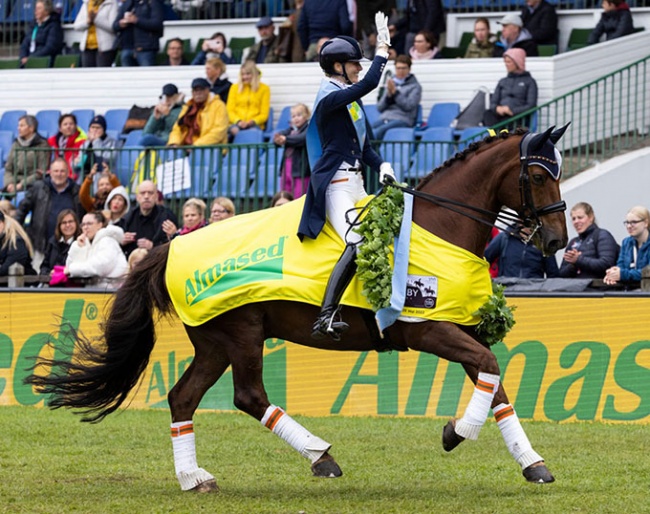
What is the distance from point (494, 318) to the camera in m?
8.83

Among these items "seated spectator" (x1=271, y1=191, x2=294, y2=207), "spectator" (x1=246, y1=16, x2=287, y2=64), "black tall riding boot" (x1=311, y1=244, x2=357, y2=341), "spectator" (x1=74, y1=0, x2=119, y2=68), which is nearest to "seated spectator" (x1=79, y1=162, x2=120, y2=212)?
"seated spectator" (x1=271, y1=191, x2=294, y2=207)

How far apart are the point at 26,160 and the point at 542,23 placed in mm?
7319

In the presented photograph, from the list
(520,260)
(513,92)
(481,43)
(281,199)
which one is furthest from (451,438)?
(481,43)

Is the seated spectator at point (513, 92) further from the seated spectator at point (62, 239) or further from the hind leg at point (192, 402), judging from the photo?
the hind leg at point (192, 402)

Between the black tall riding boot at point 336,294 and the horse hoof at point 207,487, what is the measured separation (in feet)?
3.98

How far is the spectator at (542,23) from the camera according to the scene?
19.2 metres

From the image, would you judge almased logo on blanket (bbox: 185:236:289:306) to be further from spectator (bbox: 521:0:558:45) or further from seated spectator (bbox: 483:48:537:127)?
spectator (bbox: 521:0:558:45)

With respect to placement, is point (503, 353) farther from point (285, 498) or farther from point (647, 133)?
point (647, 133)

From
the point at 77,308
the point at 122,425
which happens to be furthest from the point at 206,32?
the point at 122,425

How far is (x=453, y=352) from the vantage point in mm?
8688

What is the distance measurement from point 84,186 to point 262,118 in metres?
3.00

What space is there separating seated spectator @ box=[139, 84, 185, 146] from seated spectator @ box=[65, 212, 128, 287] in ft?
13.1

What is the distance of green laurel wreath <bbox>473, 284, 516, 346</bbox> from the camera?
347 inches

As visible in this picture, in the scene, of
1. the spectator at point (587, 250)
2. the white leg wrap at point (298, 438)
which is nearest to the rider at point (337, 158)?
the white leg wrap at point (298, 438)
